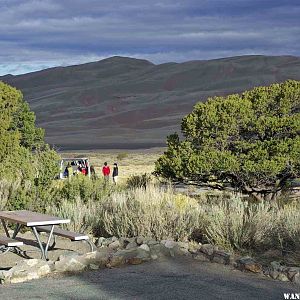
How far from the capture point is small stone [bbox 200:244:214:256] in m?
8.37

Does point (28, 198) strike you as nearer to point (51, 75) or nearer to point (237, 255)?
point (237, 255)

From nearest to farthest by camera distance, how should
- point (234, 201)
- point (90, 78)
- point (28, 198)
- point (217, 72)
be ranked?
1. point (234, 201)
2. point (28, 198)
3. point (217, 72)
4. point (90, 78)

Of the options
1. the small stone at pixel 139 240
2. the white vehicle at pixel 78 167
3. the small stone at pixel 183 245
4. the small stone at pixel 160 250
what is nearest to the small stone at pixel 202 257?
the small stone at pixel 183 245

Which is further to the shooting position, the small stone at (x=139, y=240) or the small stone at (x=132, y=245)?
the small stone at (x=139, y=240)

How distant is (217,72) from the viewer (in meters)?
170

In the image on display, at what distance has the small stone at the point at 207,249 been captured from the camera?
837 cm

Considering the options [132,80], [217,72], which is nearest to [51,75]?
[132,80]

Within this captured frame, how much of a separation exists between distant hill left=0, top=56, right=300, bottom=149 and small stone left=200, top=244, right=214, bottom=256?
86.9 m

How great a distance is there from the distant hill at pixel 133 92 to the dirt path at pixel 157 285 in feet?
287

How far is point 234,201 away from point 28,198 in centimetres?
403

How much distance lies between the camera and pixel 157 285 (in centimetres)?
703

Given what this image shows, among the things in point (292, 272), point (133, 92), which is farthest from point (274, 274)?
point (133, 92)

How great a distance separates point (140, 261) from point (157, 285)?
1239 millimetres

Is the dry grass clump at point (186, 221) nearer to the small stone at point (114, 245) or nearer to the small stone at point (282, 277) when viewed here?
the small stone at point (114, 245)
